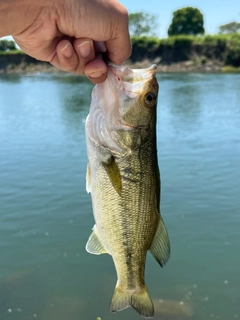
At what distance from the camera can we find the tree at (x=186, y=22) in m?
77.8

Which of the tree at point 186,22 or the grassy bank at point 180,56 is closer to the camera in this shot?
the grassy bank at point 180,56

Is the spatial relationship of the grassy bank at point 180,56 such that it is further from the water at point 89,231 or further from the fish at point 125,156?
the fish at point 125,156

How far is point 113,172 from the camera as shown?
240 centimetres

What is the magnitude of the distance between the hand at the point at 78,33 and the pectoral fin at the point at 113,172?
45 cm

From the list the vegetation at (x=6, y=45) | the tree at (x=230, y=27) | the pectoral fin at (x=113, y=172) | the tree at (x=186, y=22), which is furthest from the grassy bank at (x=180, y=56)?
the pectoral fin at (x=113, y=172)

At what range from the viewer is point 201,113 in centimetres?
1966

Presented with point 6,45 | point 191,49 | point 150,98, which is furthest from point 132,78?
point 6,45

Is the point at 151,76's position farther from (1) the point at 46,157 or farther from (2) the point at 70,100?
(2) the point at 70,100

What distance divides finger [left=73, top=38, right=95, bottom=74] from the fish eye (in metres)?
0.38

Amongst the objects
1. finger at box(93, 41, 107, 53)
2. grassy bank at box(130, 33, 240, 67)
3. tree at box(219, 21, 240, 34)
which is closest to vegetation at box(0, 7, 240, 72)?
grassy bank at box(130, 33, 240, 67)

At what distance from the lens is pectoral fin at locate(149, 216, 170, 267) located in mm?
2541

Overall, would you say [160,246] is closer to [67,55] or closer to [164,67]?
[67,55]

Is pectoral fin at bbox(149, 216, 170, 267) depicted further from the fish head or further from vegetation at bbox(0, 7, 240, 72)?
vegetation at bbox(0, 7, 240, 72)

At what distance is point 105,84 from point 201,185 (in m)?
7.81
